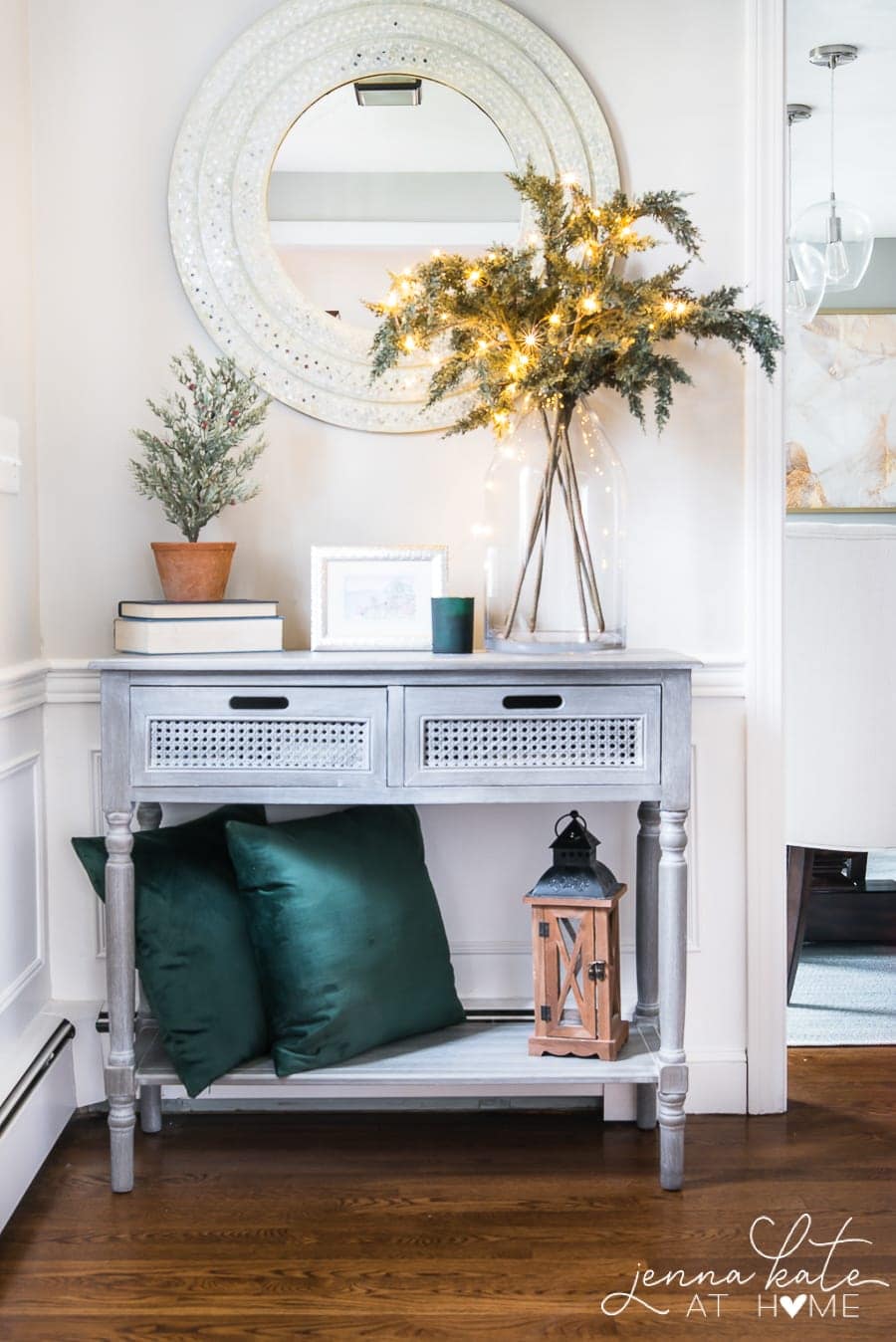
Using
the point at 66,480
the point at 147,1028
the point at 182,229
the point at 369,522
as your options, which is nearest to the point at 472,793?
the point at 369,522

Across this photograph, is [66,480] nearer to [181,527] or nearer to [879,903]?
[181,527]

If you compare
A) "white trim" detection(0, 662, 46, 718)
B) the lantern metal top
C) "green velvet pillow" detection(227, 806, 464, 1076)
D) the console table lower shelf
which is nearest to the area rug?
the console table lower shelf

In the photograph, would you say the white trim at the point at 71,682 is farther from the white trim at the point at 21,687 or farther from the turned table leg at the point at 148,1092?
the turned table leg at the point at 148,1092

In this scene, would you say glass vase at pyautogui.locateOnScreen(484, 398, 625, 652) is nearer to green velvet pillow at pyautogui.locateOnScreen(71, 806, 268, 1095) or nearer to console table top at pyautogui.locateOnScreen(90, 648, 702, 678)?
console table top at pyautogui.locateOnScreen(90, 648, 702, 678)

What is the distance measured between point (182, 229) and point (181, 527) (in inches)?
22.5

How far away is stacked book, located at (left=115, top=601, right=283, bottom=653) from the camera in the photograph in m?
2.16

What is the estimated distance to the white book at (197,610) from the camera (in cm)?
217

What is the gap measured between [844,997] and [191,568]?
2039mm

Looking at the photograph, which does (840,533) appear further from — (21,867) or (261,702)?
(21,867)

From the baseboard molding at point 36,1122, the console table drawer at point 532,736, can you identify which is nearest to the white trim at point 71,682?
the baseboard molding at point 36,1122

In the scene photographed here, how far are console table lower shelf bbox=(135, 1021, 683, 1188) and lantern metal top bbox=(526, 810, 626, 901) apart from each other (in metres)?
0.28

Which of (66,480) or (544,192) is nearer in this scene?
(544,192)

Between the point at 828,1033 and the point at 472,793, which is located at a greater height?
the point at 472,793

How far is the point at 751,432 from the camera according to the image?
2.44 metres
